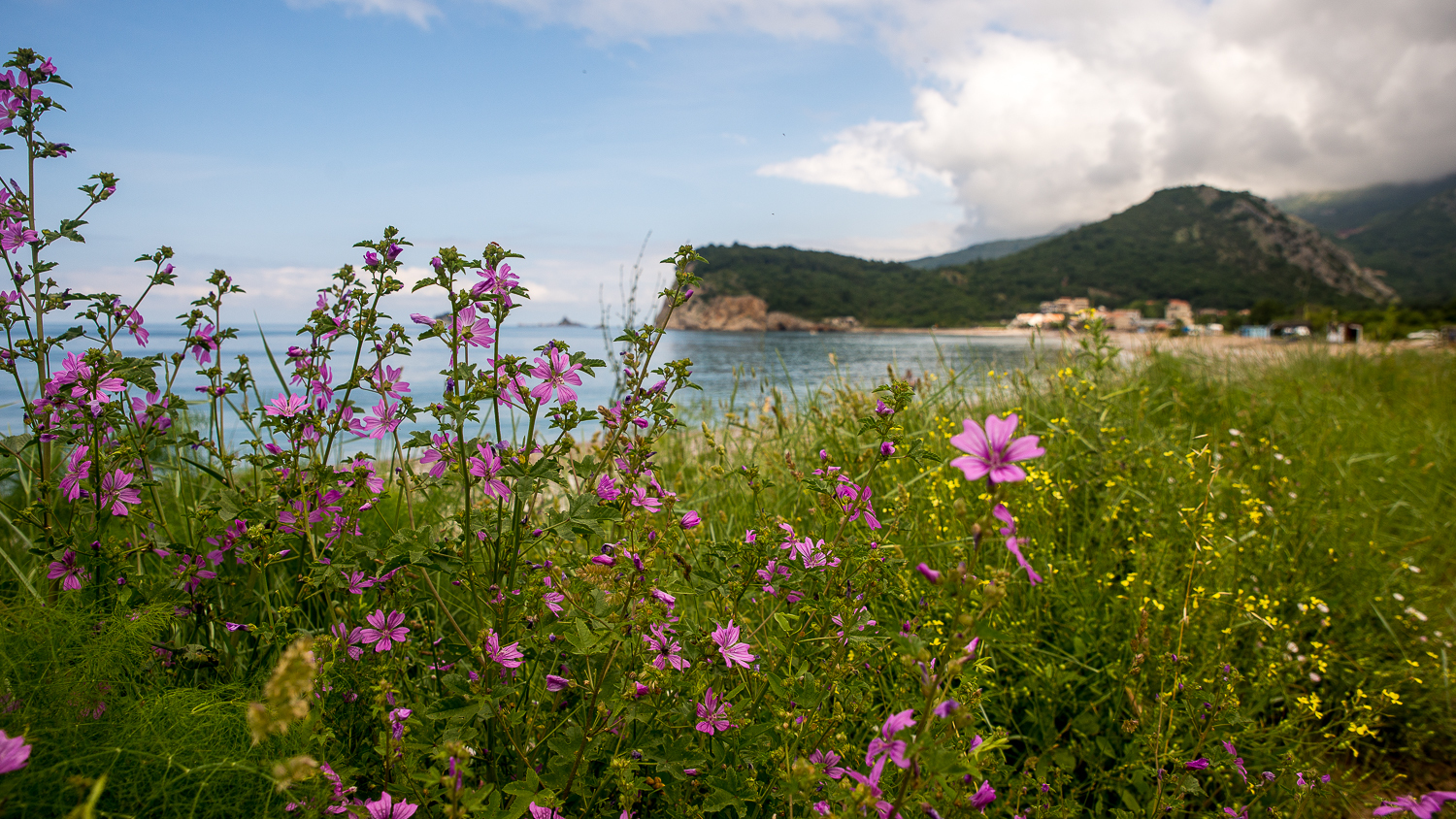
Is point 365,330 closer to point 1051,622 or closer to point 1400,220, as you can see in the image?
point 1051,622

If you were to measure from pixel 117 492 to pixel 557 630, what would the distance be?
1336mm

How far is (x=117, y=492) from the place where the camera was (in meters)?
1.70

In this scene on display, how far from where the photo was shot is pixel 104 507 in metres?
1.71

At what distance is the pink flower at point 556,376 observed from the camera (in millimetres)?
1400

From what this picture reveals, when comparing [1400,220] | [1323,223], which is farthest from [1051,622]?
[1323,223]

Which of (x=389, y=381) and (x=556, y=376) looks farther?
(x=389, y=381)

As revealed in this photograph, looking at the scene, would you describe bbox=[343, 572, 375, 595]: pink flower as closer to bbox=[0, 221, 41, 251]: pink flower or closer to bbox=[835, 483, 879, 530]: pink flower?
bbox=[835, 483, 879, 530]: pink flower

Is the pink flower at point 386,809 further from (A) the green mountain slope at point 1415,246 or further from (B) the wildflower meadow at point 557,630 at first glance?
(A) the green mountain slope at point 1415,246

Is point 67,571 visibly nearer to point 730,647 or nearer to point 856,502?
point 730,647

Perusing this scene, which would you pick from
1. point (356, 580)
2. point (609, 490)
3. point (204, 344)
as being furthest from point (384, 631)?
point (204, 344)

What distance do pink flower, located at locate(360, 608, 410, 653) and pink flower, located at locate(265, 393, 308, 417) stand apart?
24.6 inches

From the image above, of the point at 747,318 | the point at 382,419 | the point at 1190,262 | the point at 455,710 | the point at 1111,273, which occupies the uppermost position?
the point at 1190,262

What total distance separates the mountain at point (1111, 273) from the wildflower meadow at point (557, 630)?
82.1 ft

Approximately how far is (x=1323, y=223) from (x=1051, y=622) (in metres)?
230
